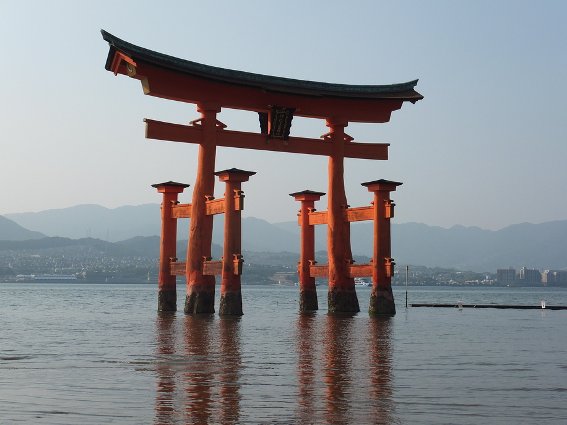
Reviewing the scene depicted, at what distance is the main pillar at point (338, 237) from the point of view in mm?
41125

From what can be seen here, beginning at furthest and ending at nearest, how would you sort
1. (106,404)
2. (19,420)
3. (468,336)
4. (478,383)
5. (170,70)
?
1. (170,70)
2. (468,336)
3. (478,383)
4. (106,404)
5. (19,420)

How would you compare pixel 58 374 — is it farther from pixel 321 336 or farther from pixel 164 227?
pixel 164 227

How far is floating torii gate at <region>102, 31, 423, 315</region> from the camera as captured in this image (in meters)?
36.3

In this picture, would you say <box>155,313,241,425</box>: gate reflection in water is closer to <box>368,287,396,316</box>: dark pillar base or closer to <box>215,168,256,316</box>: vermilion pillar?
<box>215,168,256,316</box>: vermilion pillar

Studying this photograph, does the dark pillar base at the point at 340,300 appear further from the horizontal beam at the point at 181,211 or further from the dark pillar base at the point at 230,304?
the horizontal beam at the point at 181,211

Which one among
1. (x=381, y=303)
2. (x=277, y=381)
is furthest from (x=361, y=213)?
(x=277, y=381)

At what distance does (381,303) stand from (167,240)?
10863 millimetres

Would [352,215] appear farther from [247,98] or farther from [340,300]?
[247,98]

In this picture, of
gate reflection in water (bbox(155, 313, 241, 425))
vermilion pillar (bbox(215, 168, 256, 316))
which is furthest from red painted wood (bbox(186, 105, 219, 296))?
gate reflection in water (bbox(155, 313, 241, 425))

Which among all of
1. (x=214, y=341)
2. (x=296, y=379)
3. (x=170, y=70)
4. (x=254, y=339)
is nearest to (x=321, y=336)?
(x=254, y=339)

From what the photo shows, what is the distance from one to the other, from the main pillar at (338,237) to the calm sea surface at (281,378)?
10.9 meters

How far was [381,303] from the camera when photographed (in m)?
40.8

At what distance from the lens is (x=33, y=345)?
25.6 m

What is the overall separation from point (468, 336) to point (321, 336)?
6.00m
